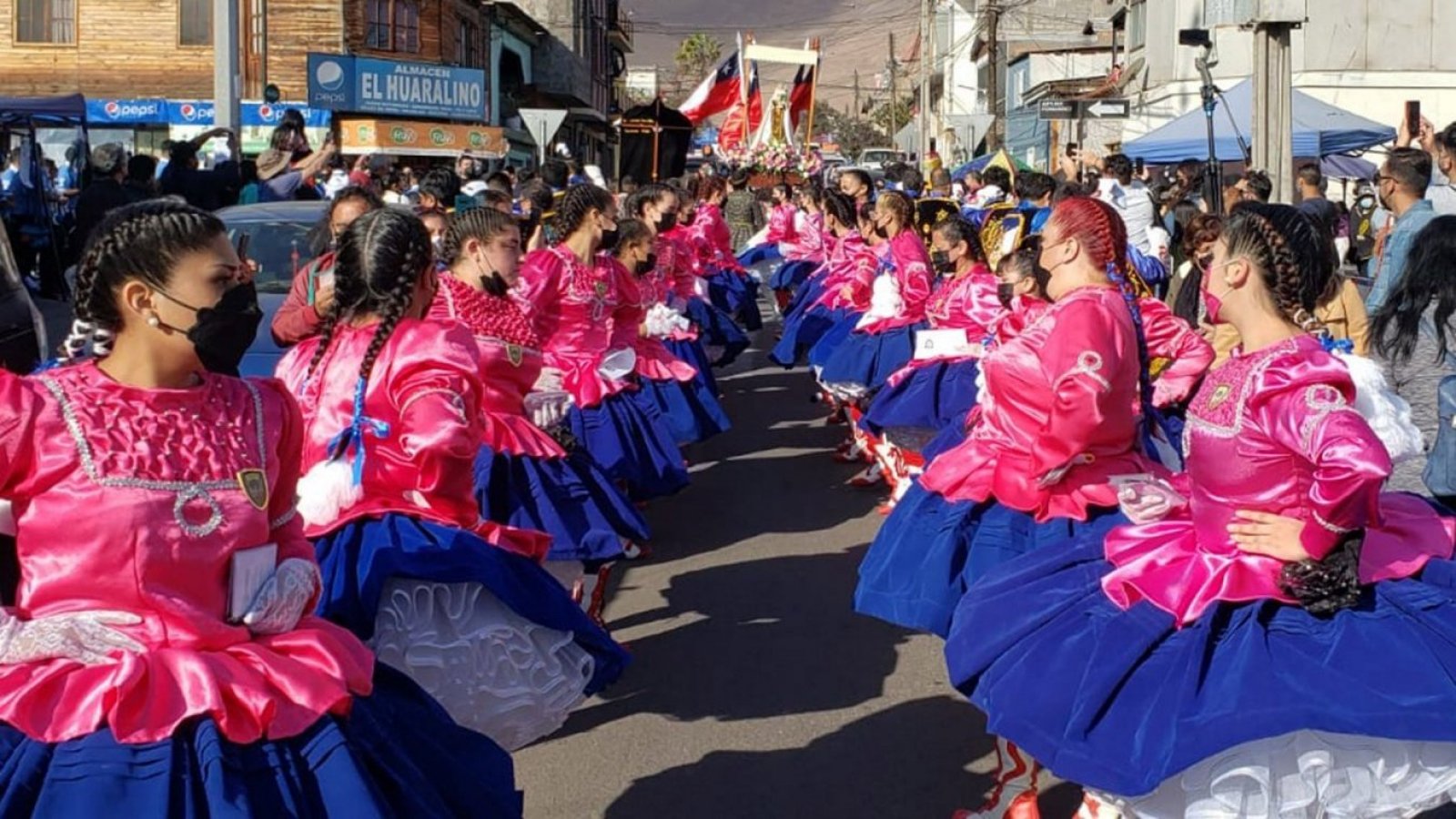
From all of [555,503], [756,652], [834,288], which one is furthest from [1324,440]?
[834,288]

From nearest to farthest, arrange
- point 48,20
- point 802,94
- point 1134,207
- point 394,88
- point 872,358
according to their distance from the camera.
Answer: point 872,358 < point 1134,207 < point 802,94 < point 394,88 < point 48,20

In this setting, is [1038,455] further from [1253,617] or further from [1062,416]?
[1253,617]

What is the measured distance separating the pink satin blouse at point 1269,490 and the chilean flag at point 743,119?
28.7 metres

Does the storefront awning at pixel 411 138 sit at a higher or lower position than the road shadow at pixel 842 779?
higher

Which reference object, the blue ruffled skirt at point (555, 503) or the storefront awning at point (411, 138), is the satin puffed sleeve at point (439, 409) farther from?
the storefront awning at point (411, 138)

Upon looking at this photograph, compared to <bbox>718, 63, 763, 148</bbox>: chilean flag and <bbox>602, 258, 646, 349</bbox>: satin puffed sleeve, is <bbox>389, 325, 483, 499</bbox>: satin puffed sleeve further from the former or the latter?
<bbox>718, 63, 763, 148</bbox>: chilean flag

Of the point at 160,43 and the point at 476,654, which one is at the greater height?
the point at 160,43

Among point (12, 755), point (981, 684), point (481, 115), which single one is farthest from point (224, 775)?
point (481, 115)

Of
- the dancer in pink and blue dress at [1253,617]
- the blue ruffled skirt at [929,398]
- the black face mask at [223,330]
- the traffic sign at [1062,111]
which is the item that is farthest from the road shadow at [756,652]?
the traffic sign at [1062,111]

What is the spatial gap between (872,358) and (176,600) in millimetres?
9035

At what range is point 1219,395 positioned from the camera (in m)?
4.54

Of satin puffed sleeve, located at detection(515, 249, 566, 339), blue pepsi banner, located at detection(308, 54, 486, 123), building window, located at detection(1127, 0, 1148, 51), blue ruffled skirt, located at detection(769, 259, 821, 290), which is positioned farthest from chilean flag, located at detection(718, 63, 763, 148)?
satin puffed sleeve, located at detection(515, 249, 566, 339)

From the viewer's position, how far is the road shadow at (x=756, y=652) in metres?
7.23

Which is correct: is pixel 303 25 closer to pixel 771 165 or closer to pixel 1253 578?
pixel 771 165
